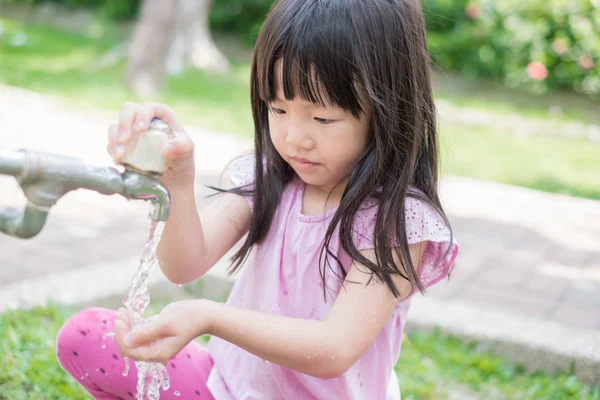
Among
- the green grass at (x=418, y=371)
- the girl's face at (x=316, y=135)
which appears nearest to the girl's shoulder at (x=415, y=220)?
the girl's face at (x=316, y=135)

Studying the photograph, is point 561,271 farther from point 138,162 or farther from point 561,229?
point 138,162

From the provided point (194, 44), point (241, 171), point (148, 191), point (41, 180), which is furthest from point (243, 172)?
point (194, 44)

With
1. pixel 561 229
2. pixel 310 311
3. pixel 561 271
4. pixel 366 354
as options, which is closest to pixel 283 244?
pixel 310 311

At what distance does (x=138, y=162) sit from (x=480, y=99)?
8.60m

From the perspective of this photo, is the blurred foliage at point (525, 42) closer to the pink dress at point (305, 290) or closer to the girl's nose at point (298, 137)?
the pink dress at point (305, 290)

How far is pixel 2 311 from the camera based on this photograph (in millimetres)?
2680

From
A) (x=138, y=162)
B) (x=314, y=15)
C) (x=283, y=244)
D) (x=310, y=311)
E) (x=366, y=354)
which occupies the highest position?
(x=314, y=15)

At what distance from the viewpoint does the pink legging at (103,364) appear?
1.81m

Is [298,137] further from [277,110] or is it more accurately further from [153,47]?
[153,47]

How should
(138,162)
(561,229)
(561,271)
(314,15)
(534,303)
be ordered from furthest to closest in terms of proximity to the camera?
1. (561,229)
2. (561,271)
3. (534,303)
4. (314,15)
5. (138,162)

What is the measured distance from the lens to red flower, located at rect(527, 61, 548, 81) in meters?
9.50

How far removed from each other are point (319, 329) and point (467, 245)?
2894mm

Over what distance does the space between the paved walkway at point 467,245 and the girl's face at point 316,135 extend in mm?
1493

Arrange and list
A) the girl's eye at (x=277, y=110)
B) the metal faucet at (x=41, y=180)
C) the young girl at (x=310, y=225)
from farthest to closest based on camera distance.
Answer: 1. the girl's eye at (x=277, y=110)
2. the young girl at (x=310, y=225)
3. the metal faucet at (x=41, y=180)
